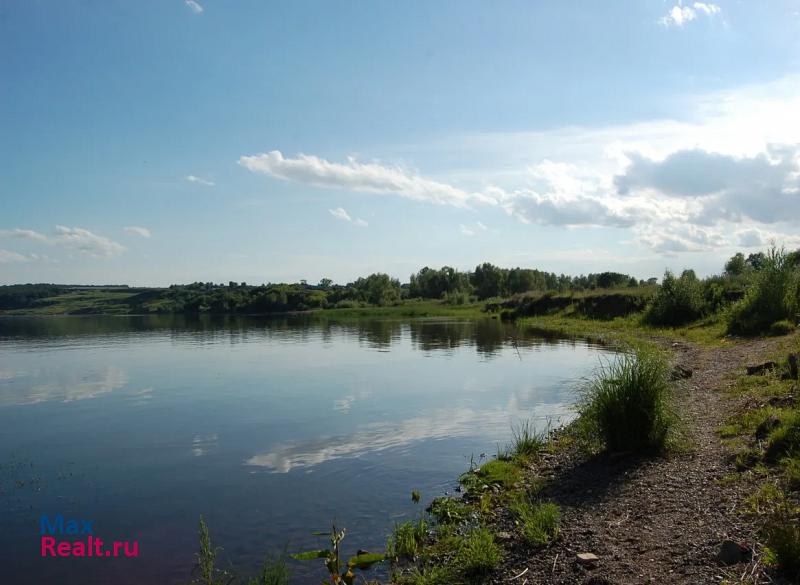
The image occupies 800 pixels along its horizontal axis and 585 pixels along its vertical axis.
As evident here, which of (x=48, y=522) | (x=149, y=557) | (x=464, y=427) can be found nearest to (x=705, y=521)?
(x=149, y=557)

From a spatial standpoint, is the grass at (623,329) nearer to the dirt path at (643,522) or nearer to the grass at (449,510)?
the dirt path at (643,522)

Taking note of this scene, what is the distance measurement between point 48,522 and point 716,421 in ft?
48.9

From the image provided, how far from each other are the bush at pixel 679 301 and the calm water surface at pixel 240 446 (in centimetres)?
1533

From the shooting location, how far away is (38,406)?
76.5 ft

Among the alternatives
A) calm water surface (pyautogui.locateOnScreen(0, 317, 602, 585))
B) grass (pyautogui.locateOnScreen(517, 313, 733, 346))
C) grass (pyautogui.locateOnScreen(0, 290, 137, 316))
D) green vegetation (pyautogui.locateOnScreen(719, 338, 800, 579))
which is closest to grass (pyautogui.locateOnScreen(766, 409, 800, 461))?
green vegetation (pyautogui.locateOnScreen(719, 338, 800, 579))

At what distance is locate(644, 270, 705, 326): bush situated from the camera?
44.8 meters

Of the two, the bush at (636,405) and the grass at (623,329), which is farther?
the grass at (623,329)

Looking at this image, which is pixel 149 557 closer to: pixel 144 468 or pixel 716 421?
pixel 144 468

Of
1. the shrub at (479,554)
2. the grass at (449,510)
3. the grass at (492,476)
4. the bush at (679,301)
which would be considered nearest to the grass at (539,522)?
the shrub at (479,554)

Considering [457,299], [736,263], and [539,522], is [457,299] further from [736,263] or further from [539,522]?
[539,522]

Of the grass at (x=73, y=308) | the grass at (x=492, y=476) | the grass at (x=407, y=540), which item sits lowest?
the grass at (x=407, y=540)

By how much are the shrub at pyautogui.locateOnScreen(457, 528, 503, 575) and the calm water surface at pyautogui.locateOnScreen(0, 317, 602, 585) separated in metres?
1.94

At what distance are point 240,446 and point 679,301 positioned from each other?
4005 cm

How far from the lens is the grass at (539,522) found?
8.44m
